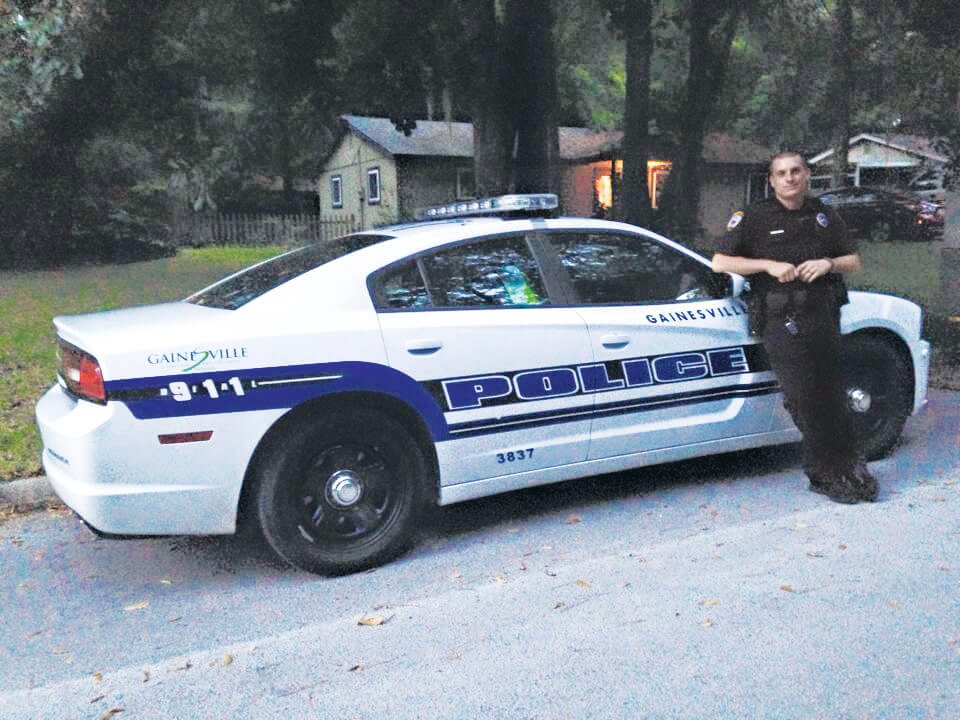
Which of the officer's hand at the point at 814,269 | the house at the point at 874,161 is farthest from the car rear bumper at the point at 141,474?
the house at the point at 874,161

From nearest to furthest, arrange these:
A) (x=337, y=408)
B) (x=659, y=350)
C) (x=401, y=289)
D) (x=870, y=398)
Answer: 1. (x=337, y=408)
2. (x=401, y=289)
3. (x=659, y=350)
4. (x=870, y=398)

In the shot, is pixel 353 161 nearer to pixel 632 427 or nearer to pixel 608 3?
pixel 608 3

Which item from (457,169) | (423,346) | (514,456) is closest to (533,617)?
(514,456)

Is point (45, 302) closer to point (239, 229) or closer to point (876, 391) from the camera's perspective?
point (876, 391)

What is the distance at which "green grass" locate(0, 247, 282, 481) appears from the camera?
21.0 feet

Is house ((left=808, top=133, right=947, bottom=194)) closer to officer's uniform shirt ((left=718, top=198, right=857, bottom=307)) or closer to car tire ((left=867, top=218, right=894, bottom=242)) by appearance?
car tire ((left=867, top=218, right=894, bottom=242))

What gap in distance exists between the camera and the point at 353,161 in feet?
113

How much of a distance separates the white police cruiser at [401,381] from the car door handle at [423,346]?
0.04ft

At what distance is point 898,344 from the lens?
568 cm

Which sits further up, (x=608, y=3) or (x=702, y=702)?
(x=608, y=3)

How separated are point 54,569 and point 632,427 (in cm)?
293

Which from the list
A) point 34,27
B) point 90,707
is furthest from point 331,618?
point 34,27

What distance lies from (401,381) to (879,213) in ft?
84.7

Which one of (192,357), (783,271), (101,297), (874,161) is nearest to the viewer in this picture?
(192,357)
